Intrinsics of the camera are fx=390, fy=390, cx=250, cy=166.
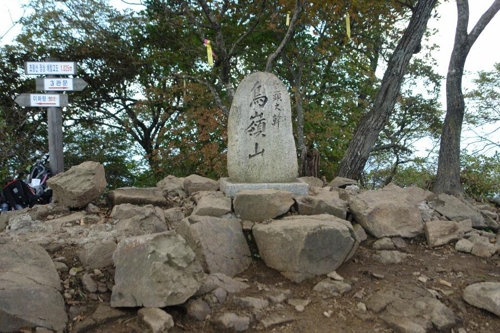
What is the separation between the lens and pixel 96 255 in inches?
139

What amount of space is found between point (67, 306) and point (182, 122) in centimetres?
818

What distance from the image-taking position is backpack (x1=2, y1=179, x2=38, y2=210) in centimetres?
604

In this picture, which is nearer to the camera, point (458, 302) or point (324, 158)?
point (458, 302)

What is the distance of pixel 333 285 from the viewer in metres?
3.49

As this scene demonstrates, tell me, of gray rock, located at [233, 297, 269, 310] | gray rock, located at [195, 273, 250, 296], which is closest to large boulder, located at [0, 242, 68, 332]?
gray rock, located at [195, 273, 250, 296]

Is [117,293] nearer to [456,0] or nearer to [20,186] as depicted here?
[20,186]

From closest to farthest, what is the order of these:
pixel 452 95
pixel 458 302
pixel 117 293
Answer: pixel 117 293 < pixel 458 302 < pixel 452 95

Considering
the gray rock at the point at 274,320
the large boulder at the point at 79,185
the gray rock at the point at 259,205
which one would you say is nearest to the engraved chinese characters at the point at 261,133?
the gray rock at the point at 259,205

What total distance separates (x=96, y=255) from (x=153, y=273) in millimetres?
920

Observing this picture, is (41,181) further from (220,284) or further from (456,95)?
(456,95)

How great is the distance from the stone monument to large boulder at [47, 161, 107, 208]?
1635mm

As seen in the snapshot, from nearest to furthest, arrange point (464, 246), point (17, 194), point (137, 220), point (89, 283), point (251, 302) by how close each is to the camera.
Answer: point (251, 302) < point (89, 283) < point (137, 220) < point (464, 246) < point (17, 194)

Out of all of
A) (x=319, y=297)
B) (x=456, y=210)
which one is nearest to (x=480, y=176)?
(x=456, y=210)

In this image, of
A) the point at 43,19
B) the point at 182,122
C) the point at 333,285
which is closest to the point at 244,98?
the point at 333,285
